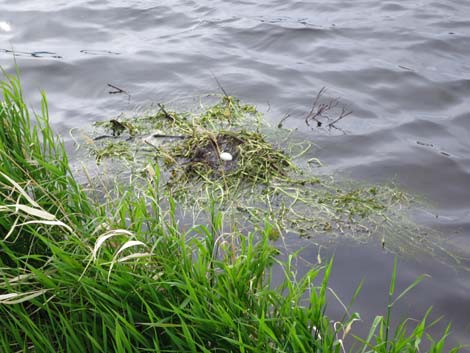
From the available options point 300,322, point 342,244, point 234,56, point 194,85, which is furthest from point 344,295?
point 234,56

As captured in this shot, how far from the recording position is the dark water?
158 inches

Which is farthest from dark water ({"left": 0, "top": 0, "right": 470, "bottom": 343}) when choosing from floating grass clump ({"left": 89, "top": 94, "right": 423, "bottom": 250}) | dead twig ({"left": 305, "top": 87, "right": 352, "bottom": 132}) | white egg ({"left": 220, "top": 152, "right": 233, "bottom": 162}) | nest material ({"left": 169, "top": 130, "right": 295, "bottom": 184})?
white egg ({"left": 220, "top": 152, "right": 233, "bottom": 162})

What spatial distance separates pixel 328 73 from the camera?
21.1ft

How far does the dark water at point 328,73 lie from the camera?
13.1 feet

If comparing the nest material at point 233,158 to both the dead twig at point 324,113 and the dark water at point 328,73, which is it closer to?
the dark water at point 328,73

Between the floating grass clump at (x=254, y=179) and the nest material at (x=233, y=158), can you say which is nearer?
the floating grass clump at (x=254, y=179)

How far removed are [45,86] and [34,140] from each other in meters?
3.56

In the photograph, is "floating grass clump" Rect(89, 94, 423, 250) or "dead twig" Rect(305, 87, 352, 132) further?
"dead twig" Rect(305, 87, 352, 132)

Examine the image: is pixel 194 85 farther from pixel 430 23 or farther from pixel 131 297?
pixel 131 297

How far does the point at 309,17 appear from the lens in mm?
7859

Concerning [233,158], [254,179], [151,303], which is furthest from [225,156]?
[151,303]

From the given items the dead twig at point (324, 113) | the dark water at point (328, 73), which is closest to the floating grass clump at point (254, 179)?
the dark water at point (328, 73)

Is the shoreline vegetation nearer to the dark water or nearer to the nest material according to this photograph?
the dark water

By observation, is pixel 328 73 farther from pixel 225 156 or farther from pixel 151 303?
pixel 151 303
